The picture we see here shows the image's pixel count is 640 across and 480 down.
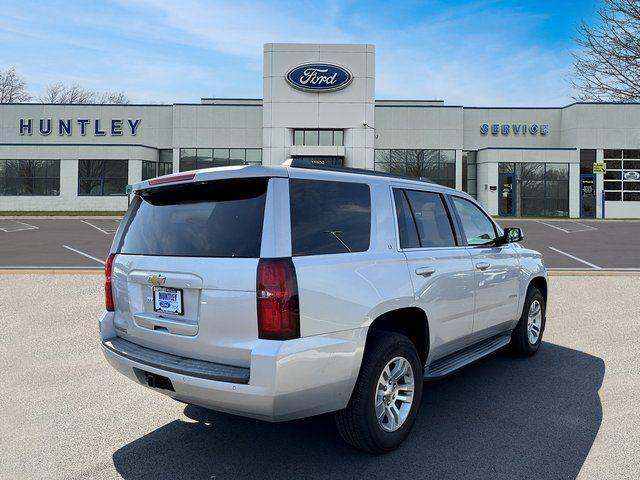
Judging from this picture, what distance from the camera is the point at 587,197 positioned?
35.7 m

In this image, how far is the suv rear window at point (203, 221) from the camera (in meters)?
3.09

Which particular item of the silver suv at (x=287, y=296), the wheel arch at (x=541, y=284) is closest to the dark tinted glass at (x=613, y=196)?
the wheel arch at (x=541, y=284)

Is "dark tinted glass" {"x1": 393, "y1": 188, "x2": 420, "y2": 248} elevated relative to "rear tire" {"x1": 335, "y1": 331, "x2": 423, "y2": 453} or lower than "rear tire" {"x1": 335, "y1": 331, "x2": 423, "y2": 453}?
elevated

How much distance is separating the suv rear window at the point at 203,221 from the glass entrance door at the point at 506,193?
3487 centimetres

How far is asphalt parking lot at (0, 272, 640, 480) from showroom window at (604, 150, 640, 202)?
3426 cm

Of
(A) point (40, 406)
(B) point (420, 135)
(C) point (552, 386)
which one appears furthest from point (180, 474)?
(B) point (420, 135)

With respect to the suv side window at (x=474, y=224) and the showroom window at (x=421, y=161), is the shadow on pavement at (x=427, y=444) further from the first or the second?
the showroom window at (x=421, y=161)

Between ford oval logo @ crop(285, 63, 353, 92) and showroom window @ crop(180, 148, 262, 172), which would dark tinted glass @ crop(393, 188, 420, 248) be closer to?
ford oval logo @ crop(285, 63, 353, 92)

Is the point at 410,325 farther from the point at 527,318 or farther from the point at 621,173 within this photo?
the point at 621,173

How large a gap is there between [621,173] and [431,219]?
124 ft

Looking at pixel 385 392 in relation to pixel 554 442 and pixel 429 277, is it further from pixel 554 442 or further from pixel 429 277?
pixel 554 442

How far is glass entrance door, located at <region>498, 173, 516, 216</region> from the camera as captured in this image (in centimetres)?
3575

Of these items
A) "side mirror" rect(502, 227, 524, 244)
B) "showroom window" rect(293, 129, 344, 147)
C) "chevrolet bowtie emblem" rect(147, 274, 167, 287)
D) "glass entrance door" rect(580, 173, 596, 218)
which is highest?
"showroom window" rect(293, 129, 344, 147)

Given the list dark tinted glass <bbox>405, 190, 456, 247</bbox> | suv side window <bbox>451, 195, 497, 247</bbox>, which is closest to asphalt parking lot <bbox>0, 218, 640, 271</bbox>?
suv side window <bbox>451, 195, 497, 247</bbox>
